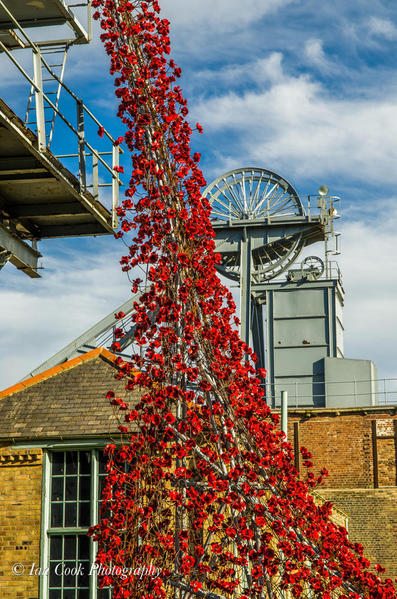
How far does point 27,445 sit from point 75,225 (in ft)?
12.9

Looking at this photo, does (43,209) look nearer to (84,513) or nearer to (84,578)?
(84,513)

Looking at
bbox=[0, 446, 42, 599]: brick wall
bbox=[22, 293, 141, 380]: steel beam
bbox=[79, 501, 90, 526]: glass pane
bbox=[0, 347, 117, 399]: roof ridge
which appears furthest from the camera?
bbox=[22, 293, 141, 380]: steel beam

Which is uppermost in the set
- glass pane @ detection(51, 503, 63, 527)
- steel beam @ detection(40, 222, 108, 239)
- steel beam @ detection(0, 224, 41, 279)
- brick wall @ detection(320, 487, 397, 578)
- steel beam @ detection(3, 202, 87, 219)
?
steel beam @ detection(3, 202, 87, 219)

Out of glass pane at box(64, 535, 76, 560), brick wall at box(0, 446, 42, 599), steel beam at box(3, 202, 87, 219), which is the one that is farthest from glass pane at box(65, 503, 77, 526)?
steel beam at box(3, 202, 87, 219)

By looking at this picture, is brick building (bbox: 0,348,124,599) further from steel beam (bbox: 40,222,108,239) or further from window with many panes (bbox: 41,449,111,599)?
steel beam (bbox: 40,222,108,239)

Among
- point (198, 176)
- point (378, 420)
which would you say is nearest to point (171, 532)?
point (198, 176)

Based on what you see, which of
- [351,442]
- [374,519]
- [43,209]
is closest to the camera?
[43,209]

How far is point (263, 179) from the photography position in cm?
3744

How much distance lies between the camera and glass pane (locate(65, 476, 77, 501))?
13.3m

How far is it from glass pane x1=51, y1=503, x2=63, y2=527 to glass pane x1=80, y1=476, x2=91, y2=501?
14.2 inches

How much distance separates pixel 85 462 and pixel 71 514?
79 centimetres

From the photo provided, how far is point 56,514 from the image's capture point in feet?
43.5

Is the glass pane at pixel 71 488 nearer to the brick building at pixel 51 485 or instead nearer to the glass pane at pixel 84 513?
the brick building at pixel 51 485

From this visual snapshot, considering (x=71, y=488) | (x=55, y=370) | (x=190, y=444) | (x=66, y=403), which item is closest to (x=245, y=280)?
(x=55, y=370)
